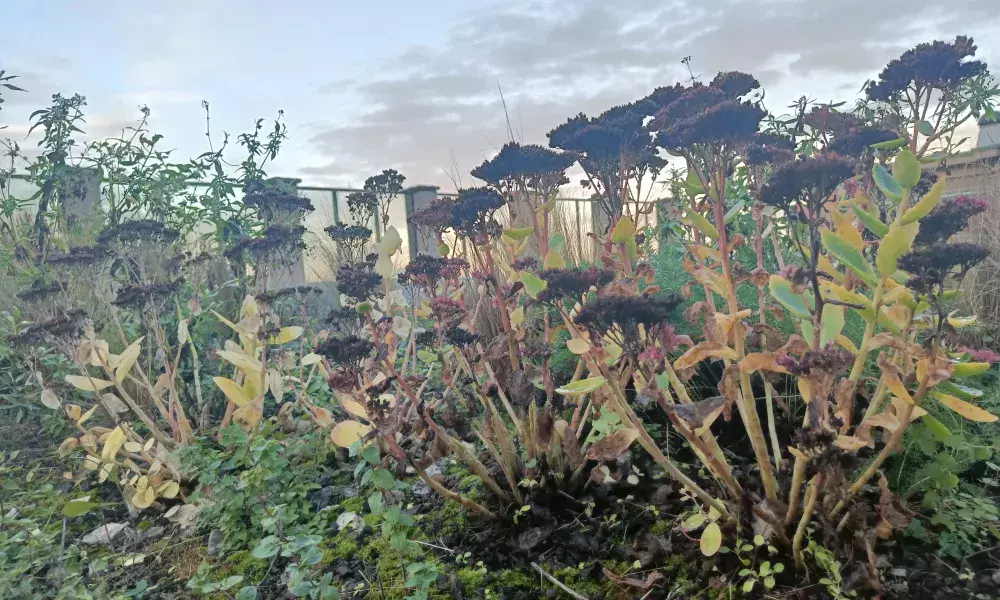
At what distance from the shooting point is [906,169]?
1285mm

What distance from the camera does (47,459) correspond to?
3213 mm

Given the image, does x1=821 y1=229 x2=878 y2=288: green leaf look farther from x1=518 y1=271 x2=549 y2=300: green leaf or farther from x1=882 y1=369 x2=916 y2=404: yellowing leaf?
x1=518 y1=271 x2=549 y2=300: green leaf

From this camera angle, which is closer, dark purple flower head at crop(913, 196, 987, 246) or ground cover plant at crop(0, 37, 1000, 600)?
ground cover plant at crop(0, 37, 1000, 600)

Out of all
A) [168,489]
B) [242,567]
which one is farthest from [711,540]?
[168,489]

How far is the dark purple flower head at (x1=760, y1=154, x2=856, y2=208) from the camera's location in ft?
4.30

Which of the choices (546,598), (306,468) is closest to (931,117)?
(546,598)

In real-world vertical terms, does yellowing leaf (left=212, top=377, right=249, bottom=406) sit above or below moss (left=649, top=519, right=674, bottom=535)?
above

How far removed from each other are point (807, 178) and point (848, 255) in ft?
0.66

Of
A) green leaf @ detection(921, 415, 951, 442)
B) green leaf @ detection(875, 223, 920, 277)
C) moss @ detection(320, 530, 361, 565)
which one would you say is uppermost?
green leaf @ detection(875, 223, 920, 277)

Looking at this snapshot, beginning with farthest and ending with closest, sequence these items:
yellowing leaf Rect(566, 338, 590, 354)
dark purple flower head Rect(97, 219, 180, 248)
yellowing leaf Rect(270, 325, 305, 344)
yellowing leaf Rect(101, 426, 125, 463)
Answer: dark purple flower head Rect(97, 219, 180, 248) → yellowing leaf Rect(270, 325, 305, 344) → yellowing leaf Rect(101, 426, 125, 463) → yellowing leaf Rect(566, 338, 590, 354)

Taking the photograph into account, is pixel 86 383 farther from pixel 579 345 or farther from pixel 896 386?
pixel 896 386

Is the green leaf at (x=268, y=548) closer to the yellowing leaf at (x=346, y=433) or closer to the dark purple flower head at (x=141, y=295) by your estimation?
the yellowing leaf at (x=346, y=433)

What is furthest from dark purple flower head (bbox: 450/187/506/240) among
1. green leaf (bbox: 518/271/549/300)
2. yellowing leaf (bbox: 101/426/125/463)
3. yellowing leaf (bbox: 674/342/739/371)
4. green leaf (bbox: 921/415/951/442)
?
yellowing leaf (bbox: 101/426/125/463)

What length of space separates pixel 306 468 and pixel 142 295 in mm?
984
